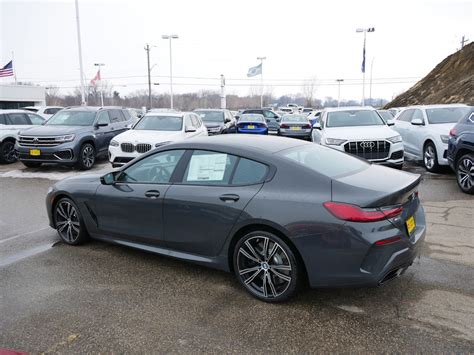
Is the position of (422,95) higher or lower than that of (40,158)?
higher

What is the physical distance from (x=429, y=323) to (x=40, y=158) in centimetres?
1065

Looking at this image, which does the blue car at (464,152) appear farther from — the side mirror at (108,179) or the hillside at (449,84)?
the hillside at (449,84)

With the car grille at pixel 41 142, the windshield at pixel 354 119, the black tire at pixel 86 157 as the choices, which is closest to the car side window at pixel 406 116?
the windshield at pixel 354 119

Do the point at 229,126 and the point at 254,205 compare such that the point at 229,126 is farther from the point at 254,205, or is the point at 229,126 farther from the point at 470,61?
the point at 470,61

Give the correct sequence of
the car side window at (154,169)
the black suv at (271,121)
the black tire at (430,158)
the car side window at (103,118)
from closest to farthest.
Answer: the car side window at (154,169) < the black tire at (430,158) < the car side window at (103,118) < the black suv at (271,121)

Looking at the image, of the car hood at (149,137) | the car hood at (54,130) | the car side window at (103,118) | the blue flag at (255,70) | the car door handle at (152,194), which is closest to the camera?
the car door handle at (152,194)

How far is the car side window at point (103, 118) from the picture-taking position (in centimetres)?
1267

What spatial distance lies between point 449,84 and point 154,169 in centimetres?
3159

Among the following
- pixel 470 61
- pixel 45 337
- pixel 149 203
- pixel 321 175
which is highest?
pixel 470 61

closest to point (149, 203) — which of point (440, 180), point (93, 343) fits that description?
point (93, 343)

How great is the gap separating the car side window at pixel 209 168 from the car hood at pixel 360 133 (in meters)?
6.25

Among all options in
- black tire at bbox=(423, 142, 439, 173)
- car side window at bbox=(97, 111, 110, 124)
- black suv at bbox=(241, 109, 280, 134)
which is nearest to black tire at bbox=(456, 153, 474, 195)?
black tire at bbox=(423, 142, 439, 173)

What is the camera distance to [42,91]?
55125 millimetres

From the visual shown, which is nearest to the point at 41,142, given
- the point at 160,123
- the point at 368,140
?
the point at 160,123
